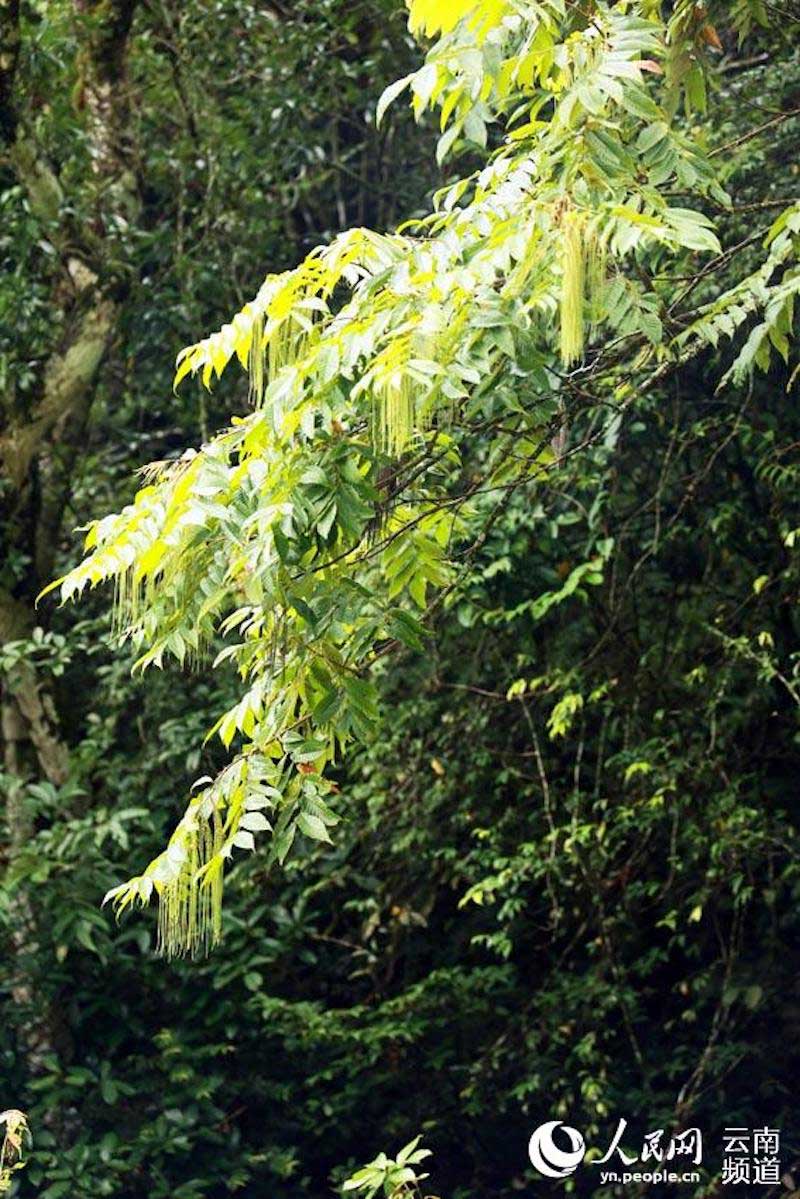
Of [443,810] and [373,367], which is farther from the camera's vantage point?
[443,810]

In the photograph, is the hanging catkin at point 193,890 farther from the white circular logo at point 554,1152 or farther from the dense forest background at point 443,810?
the white circular logo at point 554,1152

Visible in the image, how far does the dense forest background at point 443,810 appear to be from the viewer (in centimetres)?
503

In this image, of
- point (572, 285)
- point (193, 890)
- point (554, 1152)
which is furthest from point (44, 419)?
point (572, 285)

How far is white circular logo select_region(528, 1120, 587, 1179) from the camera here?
5094 mm

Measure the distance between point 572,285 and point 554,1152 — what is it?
344 centimetres

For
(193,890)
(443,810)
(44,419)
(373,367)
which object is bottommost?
(443,810)

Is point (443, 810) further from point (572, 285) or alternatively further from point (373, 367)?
point (572, 285)

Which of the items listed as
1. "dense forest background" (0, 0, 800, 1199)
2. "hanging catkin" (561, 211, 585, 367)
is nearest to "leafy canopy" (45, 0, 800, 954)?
"hanging catkin" (561, 211, 585, 367)

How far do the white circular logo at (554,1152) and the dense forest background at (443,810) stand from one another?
8cm

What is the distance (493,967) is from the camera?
5.48m

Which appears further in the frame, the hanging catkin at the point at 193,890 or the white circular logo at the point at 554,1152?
the white circular logo at the point at 554,1152

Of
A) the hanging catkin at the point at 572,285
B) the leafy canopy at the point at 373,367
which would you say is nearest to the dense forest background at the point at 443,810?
the leafy canopy at the point at 373,367

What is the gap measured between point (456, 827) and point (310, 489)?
2.88m

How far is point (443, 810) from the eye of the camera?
5.52m
